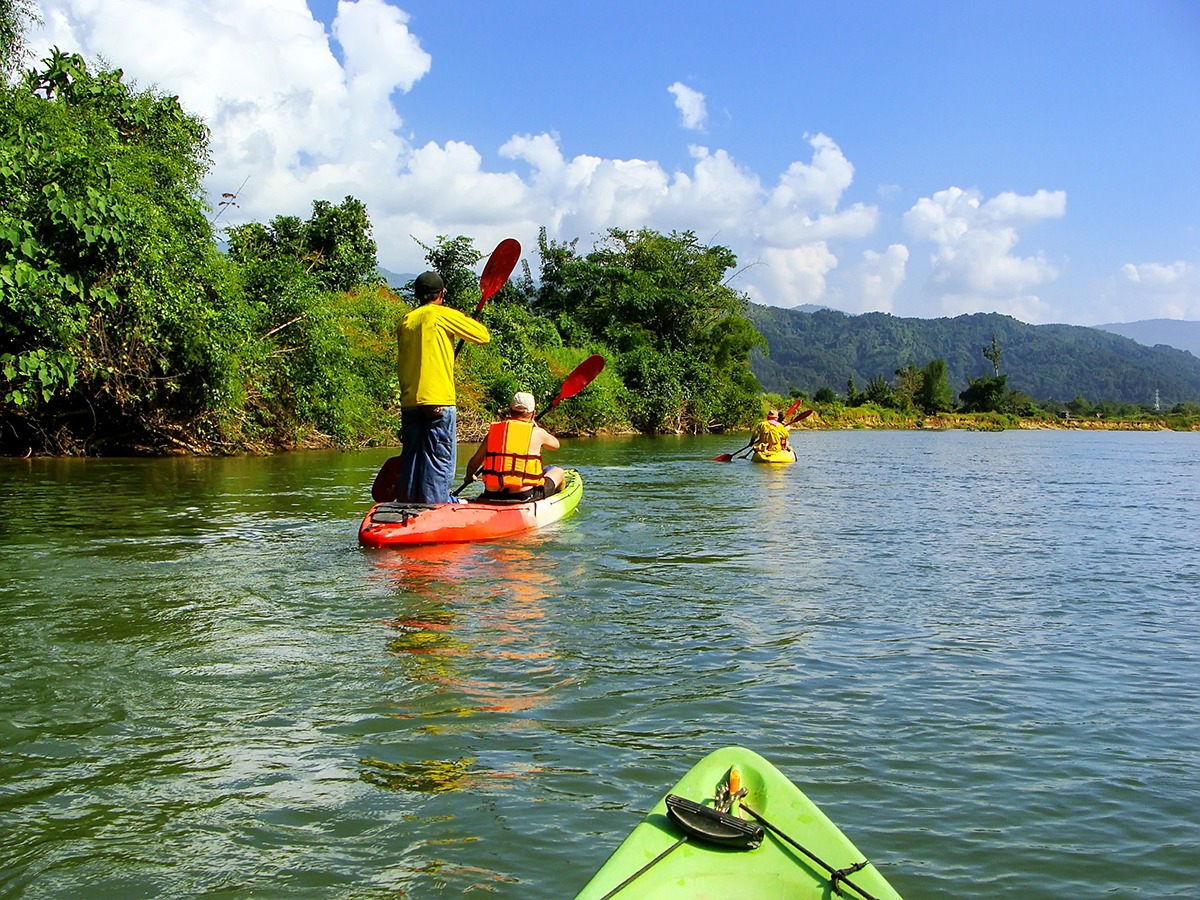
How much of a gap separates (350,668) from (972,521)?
8047mm

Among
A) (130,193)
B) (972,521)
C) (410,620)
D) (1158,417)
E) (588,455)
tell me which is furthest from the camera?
(1158,417)

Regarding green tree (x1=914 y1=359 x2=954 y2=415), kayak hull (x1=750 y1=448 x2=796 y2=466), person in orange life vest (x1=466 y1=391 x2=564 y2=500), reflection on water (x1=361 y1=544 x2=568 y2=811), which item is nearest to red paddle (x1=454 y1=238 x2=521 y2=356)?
person in orange life vest (x1=466 y1=391 x2=564 y2=500)

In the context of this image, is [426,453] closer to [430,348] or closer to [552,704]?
[430,348]

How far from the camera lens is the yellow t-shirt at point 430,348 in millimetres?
7473

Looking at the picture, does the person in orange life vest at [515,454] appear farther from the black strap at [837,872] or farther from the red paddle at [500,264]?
the black strap at [837,872]

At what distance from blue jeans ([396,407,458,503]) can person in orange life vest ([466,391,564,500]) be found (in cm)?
70

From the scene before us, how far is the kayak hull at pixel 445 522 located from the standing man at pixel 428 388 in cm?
21

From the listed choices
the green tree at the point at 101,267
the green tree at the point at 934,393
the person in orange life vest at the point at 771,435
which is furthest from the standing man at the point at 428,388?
the green tree at the point at 934,393

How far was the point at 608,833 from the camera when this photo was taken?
2.85 metres

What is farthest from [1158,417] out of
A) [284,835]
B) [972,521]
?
[284,835]

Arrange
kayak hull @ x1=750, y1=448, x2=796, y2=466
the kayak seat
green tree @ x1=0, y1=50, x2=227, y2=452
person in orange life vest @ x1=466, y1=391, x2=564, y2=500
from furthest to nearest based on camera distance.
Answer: kayak hull @ x1=750, y1=448, x2=796, y2=466 < green tree @ x1=0, y1=50, x2=227, y2=452 < person in orange life vest @ x1=466, y1=391, x2=564, y2=500 < the kayak seat

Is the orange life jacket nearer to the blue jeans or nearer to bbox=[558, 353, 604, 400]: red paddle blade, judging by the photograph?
the blue jeans

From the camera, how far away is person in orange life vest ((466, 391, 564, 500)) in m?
8.42

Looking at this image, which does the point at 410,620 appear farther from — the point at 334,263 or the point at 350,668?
the point at 334,263
